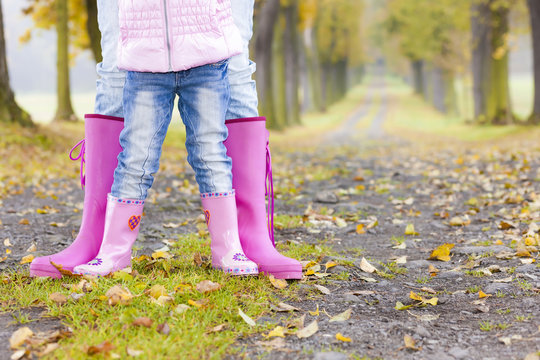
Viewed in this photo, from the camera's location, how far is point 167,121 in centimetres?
307

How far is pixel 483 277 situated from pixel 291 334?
144cm

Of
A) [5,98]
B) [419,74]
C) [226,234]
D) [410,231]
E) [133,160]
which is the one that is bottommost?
[410,231]

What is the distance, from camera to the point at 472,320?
105 inches

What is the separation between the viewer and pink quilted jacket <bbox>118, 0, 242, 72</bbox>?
2.79 m

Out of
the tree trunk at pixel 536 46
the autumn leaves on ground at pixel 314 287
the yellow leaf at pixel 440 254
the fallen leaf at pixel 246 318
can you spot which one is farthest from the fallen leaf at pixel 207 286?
the tree trunk at pixel 536 46

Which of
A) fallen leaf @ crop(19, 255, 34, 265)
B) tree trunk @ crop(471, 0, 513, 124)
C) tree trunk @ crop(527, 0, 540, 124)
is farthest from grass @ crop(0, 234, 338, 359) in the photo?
tree trunk @ crop(471, 0, 513, 124)

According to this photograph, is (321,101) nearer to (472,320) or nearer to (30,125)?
(30,125)

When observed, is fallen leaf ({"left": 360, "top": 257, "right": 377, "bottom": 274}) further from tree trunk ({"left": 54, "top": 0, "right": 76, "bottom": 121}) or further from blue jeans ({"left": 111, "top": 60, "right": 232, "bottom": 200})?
tree trunk ({"left": 54, "top": 0, "right": 76, "bottom": 121})

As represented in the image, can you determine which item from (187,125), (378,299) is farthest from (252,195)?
(378,299)

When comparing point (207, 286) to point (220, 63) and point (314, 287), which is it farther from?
point (220, 63)

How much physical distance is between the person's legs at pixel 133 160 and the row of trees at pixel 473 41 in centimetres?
1480

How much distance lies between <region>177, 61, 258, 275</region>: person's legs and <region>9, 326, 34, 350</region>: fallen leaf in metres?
1.08

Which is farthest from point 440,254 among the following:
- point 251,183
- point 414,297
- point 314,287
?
point 251,183

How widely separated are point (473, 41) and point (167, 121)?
823 inches
